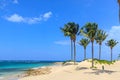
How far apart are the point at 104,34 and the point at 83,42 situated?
31.5 feet

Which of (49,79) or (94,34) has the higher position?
(94,34)

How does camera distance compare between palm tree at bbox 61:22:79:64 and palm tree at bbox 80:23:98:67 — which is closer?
palm tree at bbox 80:23:98:67

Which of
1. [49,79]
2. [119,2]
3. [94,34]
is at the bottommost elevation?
[49,79]

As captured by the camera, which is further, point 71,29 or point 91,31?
point 71,29

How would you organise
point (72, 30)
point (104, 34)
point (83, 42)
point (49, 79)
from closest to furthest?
point (49, 79)
point (72, 30)
point (104, 34)
point (83, 42)

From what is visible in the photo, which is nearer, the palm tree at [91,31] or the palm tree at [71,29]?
the palm tree at [91,31]

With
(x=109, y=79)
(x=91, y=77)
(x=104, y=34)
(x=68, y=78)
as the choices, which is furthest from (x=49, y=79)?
(x=104, y=34)

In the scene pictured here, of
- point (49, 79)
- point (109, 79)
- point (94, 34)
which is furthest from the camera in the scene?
point (94, 34)

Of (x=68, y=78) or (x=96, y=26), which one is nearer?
(x=68, y=78)

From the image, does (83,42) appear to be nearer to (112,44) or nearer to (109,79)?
(112,44)

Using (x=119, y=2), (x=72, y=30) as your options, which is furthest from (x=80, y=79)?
(x=72, y=30)

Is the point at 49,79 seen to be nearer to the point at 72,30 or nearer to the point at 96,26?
the point at 96,26

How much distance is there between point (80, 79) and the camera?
38.2 meters

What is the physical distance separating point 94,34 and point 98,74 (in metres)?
12.1
